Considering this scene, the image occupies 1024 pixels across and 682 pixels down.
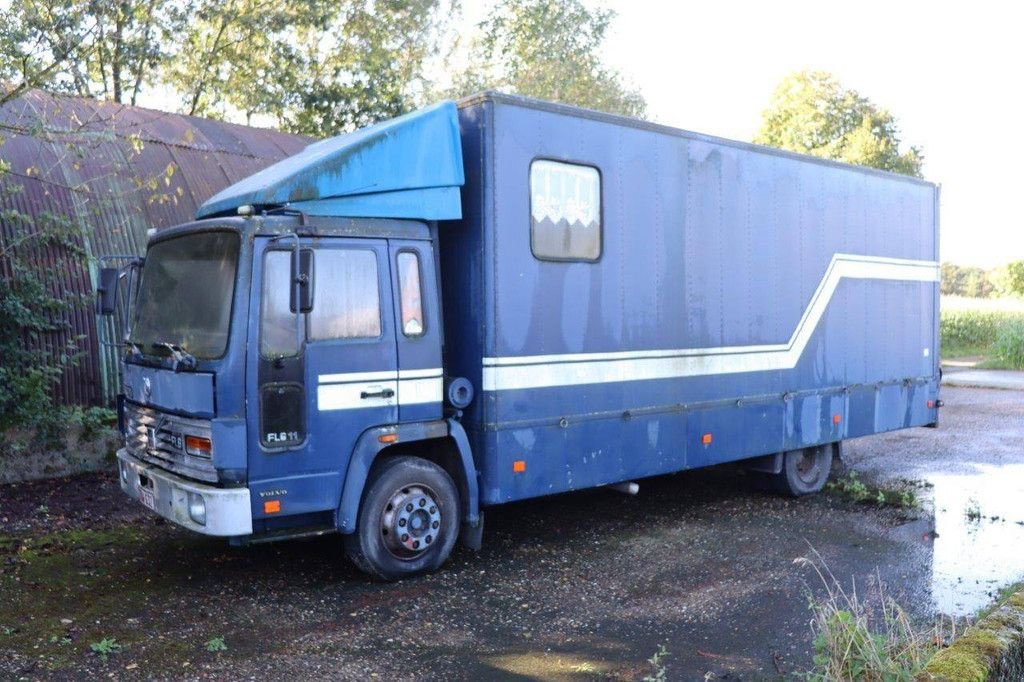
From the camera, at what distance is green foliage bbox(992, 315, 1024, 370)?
25087mm

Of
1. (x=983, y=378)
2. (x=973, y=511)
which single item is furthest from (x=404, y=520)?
(x=983, y=378)

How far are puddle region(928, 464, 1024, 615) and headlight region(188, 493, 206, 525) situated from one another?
485cm

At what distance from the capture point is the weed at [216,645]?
5.09m

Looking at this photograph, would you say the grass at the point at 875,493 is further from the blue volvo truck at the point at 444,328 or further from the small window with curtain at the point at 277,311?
the small window with curtain at the point at 277,311

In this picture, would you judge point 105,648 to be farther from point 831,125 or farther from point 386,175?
point 831,125

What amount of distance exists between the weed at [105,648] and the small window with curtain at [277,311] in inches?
73.9

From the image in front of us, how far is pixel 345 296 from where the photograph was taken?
19.4ft

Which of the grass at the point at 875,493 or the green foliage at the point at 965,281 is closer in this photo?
the grass at the point at 875,493

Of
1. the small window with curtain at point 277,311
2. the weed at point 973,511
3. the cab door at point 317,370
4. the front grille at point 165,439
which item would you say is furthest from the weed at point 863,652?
the weed at point 973,511

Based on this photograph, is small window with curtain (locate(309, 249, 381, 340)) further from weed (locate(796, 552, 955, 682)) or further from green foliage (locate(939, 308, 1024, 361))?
green foliage (locate(939, 308, 1024, 361))

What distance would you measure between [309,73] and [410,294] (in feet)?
44.8

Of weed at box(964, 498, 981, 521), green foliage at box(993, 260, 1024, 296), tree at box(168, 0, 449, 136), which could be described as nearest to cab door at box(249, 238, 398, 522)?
weed at box(964, 498, 981, 521)

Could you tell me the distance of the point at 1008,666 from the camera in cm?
449

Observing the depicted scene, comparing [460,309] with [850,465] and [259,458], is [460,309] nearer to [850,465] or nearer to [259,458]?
[259,458]
